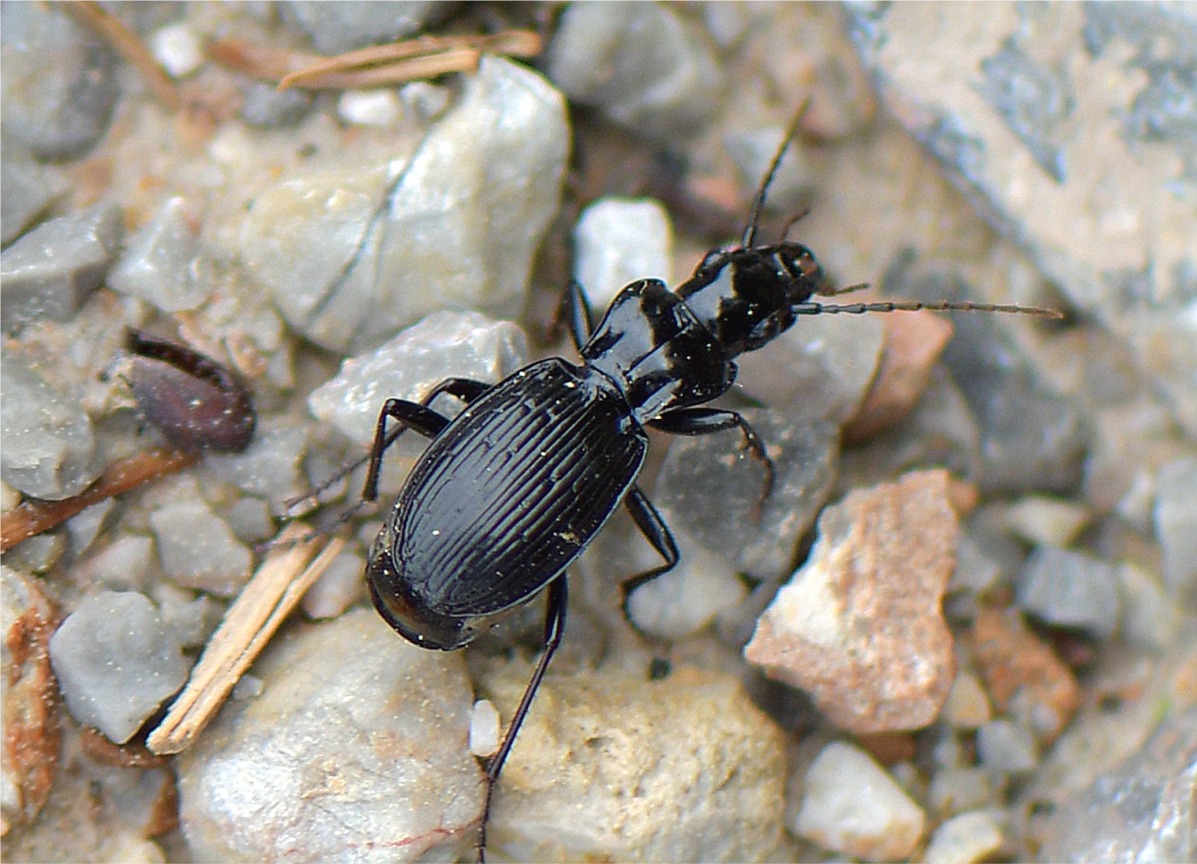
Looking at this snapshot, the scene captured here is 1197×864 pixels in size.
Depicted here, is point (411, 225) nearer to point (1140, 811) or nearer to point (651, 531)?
point (651, 531)

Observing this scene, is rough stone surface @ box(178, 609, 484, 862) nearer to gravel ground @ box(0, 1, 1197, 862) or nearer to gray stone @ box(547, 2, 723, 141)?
gravel ground @ box(0, 1, 1197, 862)

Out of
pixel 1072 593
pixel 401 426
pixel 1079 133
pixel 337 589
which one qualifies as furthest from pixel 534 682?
pixel 1079 133

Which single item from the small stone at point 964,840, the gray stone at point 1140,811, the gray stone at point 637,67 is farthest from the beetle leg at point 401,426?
the gray stone at point 1140,811

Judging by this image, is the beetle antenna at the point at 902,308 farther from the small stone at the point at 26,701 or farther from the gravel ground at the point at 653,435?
the small stone at the point at 26,701

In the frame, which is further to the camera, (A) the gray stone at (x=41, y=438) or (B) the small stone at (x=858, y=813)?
(B) the small stone at (x=858, y=813)

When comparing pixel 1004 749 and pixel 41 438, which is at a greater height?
pixel 41 438

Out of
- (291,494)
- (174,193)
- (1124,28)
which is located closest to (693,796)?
(291,494)
